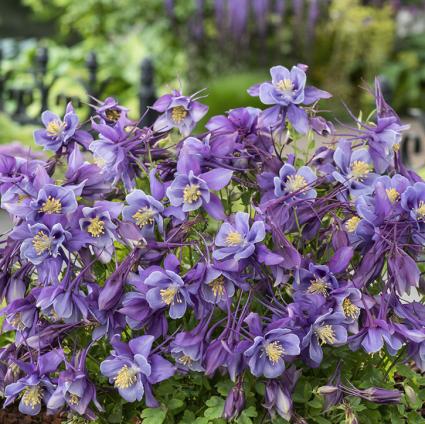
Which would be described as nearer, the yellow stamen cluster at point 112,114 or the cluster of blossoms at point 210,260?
the cluster of blossoms at point 210,260

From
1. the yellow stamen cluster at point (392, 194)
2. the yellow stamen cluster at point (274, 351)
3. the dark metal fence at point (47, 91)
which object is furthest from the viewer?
the dark metal fence at point (47, 91)

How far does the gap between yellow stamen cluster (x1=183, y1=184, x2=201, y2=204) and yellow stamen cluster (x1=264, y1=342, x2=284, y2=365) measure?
0.26 metres

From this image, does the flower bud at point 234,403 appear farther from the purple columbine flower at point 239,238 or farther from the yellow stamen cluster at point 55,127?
the yellow stamen cluster at point 55,127

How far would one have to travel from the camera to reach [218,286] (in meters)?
1.38

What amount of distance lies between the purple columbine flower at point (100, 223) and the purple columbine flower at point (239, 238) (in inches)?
7.1

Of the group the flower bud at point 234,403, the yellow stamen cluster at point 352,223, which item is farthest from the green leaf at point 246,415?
the yellow stamen cluster at point 352,223

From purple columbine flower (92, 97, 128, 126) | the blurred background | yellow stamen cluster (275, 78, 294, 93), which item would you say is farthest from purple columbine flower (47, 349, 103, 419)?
the blurred background

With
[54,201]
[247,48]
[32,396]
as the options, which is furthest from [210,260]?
[247,48]

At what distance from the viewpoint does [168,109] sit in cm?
163

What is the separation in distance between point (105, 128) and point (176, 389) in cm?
46

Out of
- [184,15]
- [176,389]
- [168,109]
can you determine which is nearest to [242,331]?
[176,389]

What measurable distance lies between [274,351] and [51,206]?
0.42 metres

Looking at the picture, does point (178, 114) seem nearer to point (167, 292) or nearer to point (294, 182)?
point (294, 182)

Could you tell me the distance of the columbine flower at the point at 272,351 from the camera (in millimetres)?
1332
